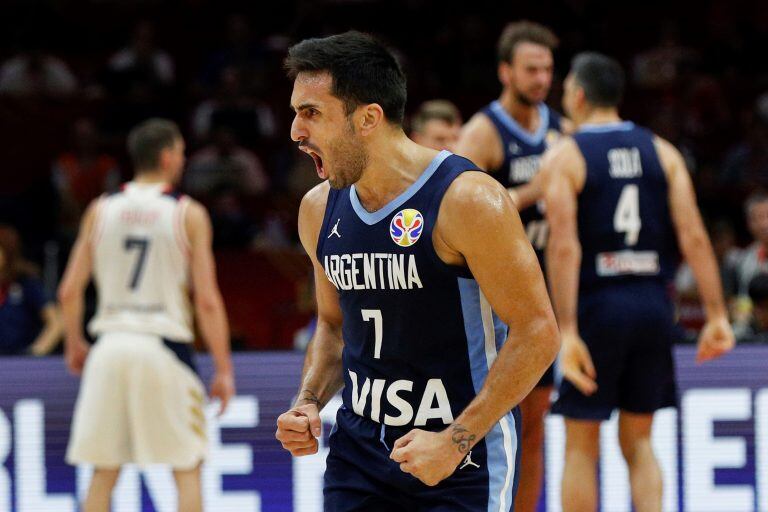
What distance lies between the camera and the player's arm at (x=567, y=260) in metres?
5.35

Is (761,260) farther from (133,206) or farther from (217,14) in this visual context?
(217,14)

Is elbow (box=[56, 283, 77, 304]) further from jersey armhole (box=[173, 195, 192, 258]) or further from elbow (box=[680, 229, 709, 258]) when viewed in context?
elbow (box=[680, 229, 709, 258])

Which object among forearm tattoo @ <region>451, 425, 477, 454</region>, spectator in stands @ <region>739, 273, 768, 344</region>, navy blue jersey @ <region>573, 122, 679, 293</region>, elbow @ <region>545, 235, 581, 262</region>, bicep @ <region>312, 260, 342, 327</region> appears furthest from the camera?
spectator in stands @ <region>739, 273, 768, 344</region>

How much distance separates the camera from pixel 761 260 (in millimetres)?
8359

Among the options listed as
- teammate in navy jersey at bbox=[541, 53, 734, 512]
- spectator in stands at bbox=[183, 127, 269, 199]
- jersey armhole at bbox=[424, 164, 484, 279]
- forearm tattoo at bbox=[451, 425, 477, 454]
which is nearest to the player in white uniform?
teammate in navy jersey at bbox=[541, 53, 734, 512]

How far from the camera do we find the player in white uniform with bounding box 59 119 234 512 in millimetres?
5977

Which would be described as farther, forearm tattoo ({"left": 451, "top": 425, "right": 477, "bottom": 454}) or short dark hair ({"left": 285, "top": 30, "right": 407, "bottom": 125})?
short dark hair ({"left": 285, "top": 30, "right": 407, "bottom": 125})

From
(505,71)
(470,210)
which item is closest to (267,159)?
(505,71)

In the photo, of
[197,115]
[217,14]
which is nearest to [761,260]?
[197,115]

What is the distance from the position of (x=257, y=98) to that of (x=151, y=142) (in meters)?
5.80

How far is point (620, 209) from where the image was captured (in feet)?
18.0

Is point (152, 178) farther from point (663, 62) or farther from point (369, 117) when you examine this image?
point (663, 62)

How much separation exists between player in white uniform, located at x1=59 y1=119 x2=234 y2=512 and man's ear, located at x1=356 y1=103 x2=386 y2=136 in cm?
310

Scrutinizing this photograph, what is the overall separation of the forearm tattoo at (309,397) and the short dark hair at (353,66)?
0.85 m
